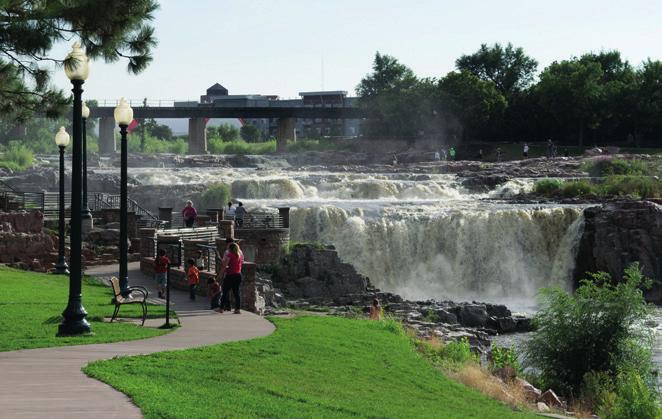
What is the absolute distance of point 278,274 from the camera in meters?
36.4

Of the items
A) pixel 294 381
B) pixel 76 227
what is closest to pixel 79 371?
pixel 294 381

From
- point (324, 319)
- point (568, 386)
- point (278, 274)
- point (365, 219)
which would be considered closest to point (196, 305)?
point (324, 319)

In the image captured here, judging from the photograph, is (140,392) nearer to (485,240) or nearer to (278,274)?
(278,274)

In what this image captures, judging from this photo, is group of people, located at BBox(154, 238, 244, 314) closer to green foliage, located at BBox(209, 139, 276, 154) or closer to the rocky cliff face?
the rocky cliff face

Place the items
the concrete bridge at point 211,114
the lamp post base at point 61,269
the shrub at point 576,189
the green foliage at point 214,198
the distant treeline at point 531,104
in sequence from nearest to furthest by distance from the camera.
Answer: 1. the lamp post base at point 61,269
2. the green foliage at point 214,198
3. the shrub at point 576,189
4. the distant treeline at point 531,104
5. the concrete bridge at point 211,114

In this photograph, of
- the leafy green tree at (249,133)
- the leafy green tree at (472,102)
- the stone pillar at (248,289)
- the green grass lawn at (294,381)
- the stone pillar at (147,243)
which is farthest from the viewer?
the leafy green tree at (249,133)

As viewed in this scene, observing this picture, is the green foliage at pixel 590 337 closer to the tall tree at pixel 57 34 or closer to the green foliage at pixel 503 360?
the green foliage at pixel 503 360

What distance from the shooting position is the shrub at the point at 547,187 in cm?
5497

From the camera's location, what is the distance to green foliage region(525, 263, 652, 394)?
2245cm

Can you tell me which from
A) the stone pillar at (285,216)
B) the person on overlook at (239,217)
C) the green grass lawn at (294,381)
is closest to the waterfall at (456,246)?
the stone pillar at (285,216)

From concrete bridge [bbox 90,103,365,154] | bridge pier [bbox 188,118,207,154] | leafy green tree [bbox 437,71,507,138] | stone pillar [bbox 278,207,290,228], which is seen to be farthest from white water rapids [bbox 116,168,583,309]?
bridge pier [bbox 188,118,207,154]

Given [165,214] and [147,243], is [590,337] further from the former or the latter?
[165,214]

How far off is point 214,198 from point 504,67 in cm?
5385

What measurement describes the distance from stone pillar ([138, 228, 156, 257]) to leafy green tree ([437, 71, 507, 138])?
6044 centimetres
